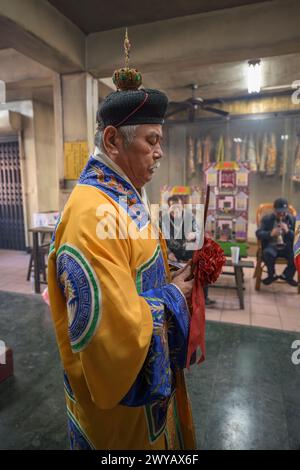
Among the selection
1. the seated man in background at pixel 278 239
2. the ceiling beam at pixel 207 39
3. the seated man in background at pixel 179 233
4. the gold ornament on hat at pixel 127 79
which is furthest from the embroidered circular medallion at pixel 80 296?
the seated man in background at pixel 278 239

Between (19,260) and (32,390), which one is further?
(19,260)

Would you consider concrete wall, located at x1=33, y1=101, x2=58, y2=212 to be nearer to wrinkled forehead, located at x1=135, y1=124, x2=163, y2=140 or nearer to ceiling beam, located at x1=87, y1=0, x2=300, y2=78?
ceiling beam, located at x1=87, y1=0, x2=300, y2=78

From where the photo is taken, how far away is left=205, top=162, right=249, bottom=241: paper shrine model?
5.59 meters

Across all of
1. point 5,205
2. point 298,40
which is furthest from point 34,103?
point 298,40

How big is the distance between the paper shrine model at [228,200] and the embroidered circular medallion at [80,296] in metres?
4.97

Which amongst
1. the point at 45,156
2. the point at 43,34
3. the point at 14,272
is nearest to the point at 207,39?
the point at 43,34

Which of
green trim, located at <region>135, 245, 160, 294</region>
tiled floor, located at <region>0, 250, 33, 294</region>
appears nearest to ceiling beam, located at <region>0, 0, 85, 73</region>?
green trim, located at <region>135, 245, 160, 294</region>

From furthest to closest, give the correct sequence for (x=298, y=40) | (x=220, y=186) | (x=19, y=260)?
(x=19, y=260), (x=220, y=186), (x=298, y=40)

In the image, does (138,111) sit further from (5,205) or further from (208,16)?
(5,205)

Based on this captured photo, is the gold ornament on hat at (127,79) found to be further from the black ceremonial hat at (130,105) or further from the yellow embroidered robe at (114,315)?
the yellow embroidered robe at (114,315)

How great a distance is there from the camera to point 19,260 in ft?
20.0

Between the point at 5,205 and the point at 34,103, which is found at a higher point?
the point at 34,103

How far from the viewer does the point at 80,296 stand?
0.74 meters
